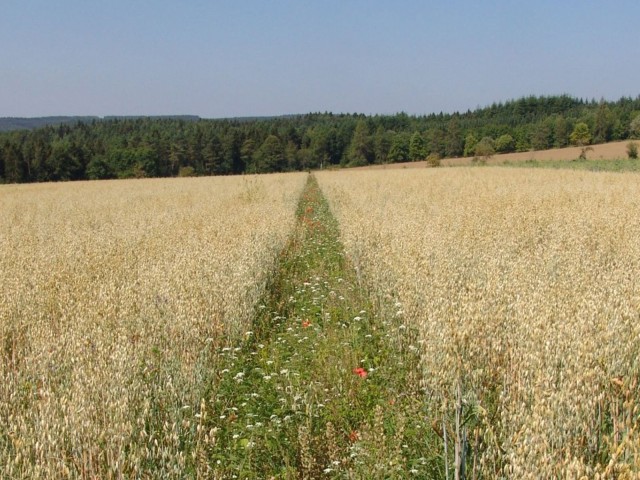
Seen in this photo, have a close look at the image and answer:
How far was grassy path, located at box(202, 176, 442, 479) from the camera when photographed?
404 cm

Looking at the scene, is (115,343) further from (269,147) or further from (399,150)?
(399,150)

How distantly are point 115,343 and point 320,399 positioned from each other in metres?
2.06

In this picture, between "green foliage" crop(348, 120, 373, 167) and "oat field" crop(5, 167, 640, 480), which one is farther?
"green foliage" crop(348, 120, 373, 167)

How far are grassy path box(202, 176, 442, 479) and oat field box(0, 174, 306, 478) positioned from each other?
35cm

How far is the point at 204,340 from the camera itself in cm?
572

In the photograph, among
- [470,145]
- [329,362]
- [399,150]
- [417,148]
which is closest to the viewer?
[329,362]

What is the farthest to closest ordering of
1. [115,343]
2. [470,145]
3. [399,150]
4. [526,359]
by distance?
[399,150]
[470,145]
[115,343]
[526,359]

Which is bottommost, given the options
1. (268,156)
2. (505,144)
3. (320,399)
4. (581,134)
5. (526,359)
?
(320,399)

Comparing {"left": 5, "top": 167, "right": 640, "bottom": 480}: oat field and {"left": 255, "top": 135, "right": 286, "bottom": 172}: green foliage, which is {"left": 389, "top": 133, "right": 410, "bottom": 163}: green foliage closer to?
{"left": 255, "top": 135, "right": 286, "bottom": 172}: green foliage

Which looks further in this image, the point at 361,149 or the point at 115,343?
the point at 361,149

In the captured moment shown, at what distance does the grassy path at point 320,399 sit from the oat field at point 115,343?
1.14 feet

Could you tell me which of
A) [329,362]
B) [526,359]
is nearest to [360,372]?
[329,362]

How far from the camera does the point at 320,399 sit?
534 cm

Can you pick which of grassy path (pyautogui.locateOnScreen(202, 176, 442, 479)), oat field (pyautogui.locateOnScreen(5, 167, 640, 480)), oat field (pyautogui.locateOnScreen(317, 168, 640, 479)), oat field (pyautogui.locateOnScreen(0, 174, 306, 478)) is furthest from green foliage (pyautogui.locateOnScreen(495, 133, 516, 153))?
grassy path (pyautogui.locateOnScreen(202, 176, 442, 479))
